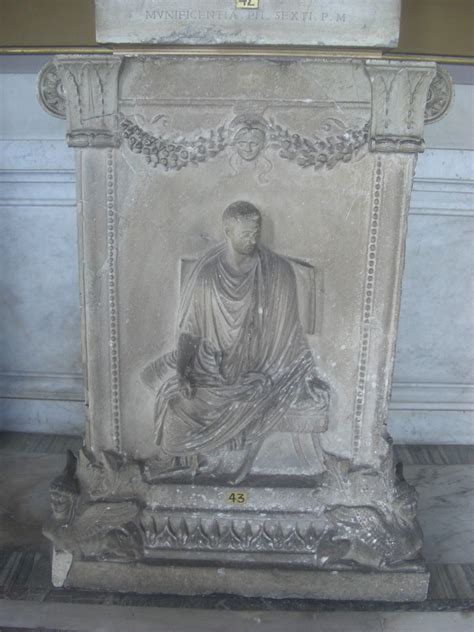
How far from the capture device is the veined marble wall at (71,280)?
4508 mm

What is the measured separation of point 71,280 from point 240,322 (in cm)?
180

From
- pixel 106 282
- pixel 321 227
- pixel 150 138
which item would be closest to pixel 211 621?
pixel 106 282

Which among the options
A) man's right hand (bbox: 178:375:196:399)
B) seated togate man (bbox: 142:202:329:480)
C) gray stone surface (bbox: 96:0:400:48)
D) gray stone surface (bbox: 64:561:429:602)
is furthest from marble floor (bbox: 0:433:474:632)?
gray stone surface (bbox: 96:0:400:48)

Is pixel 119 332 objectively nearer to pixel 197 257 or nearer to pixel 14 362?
pixel 197 257

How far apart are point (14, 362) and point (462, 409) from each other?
296 cm

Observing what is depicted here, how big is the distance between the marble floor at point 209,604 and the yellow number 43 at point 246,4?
8.49ft

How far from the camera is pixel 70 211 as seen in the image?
462 cm

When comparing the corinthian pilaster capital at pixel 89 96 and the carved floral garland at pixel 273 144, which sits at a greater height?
the corinthian pilaster capital at pixel 89 96

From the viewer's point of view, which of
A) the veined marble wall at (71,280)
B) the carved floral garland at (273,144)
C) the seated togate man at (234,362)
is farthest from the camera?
the veined marble wall at (71,280)

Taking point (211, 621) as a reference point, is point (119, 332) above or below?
above

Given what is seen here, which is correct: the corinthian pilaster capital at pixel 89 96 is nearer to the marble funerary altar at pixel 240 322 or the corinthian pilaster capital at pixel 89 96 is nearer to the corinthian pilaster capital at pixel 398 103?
the marble funerary altar at pixel 240 322

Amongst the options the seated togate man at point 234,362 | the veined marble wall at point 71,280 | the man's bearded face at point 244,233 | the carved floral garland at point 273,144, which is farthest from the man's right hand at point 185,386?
the veined marble wall at point 71,280

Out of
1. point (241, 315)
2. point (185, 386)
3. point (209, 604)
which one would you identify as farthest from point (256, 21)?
point (209, 604)

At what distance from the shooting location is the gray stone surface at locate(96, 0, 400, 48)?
2994mm
